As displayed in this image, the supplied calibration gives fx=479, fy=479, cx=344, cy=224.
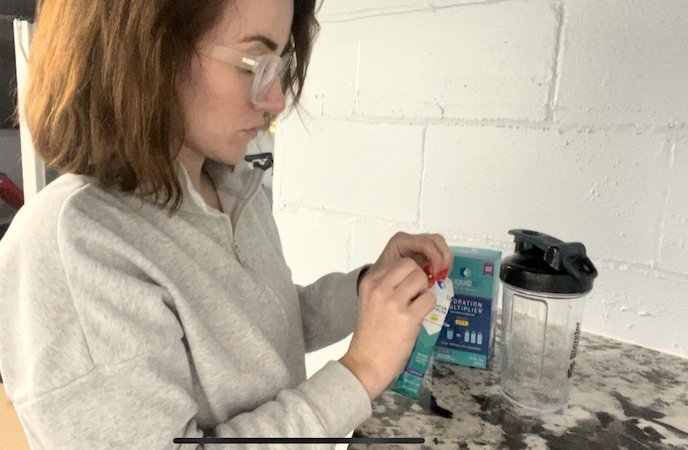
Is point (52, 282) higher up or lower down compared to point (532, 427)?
higher up

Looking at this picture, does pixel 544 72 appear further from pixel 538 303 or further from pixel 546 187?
pixel 538 303

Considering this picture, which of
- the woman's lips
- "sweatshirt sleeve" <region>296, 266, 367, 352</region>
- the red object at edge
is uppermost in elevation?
the woman's lips

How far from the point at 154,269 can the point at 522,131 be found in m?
0.79

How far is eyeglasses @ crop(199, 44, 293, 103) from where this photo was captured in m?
0.60

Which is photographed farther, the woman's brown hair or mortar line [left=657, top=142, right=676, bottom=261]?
mortar line [left=657, top=142, right=676, bottom=261]

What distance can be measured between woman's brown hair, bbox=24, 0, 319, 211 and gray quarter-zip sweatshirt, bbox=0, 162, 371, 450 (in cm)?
4

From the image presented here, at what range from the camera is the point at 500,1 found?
3.27ft

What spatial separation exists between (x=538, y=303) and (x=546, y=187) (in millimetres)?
329

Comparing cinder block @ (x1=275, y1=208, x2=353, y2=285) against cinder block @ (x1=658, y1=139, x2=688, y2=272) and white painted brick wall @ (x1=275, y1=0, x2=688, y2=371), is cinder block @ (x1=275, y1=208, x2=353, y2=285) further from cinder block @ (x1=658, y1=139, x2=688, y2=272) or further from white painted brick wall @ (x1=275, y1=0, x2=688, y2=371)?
cinder block @ (x1=658, y1=139, x2=688, y2=272)

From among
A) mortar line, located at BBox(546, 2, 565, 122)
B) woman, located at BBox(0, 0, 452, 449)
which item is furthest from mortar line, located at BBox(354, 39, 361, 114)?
woman, located at BBox(0, 0, 452, 449)

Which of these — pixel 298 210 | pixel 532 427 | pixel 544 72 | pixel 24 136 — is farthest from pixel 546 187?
pixel 24 136

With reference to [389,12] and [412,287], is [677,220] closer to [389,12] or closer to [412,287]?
[412,287]

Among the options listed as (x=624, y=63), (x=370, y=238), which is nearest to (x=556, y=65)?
(x=624, y=63)

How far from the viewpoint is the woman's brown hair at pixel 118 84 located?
556 millimetres
